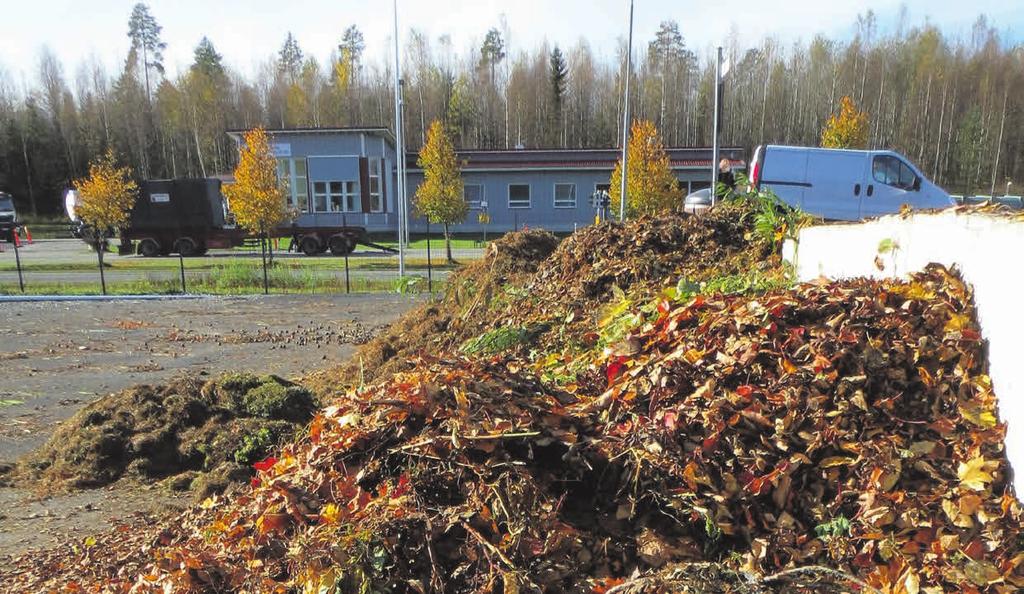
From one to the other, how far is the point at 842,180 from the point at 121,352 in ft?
52.2

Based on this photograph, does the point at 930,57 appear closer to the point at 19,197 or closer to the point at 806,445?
the point at 806,445

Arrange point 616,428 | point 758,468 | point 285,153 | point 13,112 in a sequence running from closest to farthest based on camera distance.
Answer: point 758,468 → point 616,428 → point 285,153 → point 13,112

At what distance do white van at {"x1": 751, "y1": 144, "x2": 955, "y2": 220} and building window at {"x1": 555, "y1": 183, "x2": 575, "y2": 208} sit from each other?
857 inches

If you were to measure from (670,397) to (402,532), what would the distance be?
131 centimetres

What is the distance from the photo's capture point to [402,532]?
89.0 inches

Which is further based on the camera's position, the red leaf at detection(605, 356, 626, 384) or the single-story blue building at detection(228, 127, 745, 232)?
the single-story blue building at detection(228, 127, 745, 232)

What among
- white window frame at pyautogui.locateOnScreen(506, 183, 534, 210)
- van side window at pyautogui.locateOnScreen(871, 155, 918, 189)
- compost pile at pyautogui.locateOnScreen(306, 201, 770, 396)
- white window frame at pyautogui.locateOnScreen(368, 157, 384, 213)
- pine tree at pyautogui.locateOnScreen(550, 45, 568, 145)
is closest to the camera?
compost pile at pyautogui.locateOnScreen(306, 201, 770, 396)

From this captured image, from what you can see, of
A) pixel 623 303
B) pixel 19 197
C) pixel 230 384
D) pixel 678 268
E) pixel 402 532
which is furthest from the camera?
pixel 19 197

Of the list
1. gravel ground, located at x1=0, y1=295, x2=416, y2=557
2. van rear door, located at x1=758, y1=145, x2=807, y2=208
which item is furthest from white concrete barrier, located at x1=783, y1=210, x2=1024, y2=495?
van rear door, located at x1=758, y1=145, x2=807, y2=208

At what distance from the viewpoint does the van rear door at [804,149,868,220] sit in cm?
1551

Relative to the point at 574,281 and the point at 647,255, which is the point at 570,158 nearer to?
the point at 647,255

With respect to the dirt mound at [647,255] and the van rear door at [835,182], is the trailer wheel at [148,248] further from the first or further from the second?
the dirt mound at [647,255]

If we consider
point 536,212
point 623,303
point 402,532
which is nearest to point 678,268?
point 623,303

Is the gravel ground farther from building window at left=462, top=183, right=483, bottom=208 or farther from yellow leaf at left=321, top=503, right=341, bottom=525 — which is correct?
building window at left=462, top=183, right=483, bottom=208
